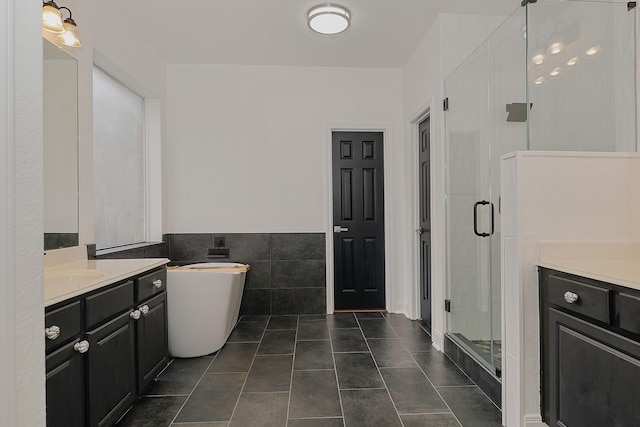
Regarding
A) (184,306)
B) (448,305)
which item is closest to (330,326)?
(448,305)

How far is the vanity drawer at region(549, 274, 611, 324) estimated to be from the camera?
4.35 ft

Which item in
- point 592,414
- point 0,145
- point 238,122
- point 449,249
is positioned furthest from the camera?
point 238,122

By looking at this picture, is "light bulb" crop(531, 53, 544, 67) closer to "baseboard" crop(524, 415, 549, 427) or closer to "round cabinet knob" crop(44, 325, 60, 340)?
"baseboard" crop(524, 415, 549, 427)

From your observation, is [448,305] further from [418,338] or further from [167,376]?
[167,376]

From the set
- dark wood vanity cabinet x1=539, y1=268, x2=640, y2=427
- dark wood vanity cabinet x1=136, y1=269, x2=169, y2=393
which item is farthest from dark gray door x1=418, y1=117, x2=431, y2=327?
dark wood vanity cabinet x1=136, y1=269, x2=169, y2=393

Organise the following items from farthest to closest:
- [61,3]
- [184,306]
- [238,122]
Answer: [238,122] < [184,306] < [61,3]

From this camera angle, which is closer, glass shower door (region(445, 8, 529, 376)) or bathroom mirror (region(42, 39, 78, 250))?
bathroom mirror (region(42, 39, 78, 250))

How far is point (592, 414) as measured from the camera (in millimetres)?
1371

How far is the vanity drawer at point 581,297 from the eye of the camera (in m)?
1.33

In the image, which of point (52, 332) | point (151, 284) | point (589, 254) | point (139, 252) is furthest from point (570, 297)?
point (139, 252)

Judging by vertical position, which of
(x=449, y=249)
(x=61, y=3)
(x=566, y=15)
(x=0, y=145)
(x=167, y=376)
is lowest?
(x=167, y=376)

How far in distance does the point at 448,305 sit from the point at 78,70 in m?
3.14

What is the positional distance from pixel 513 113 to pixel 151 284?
2.54 meters

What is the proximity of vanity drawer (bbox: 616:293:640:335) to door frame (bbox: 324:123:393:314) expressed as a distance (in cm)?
274
